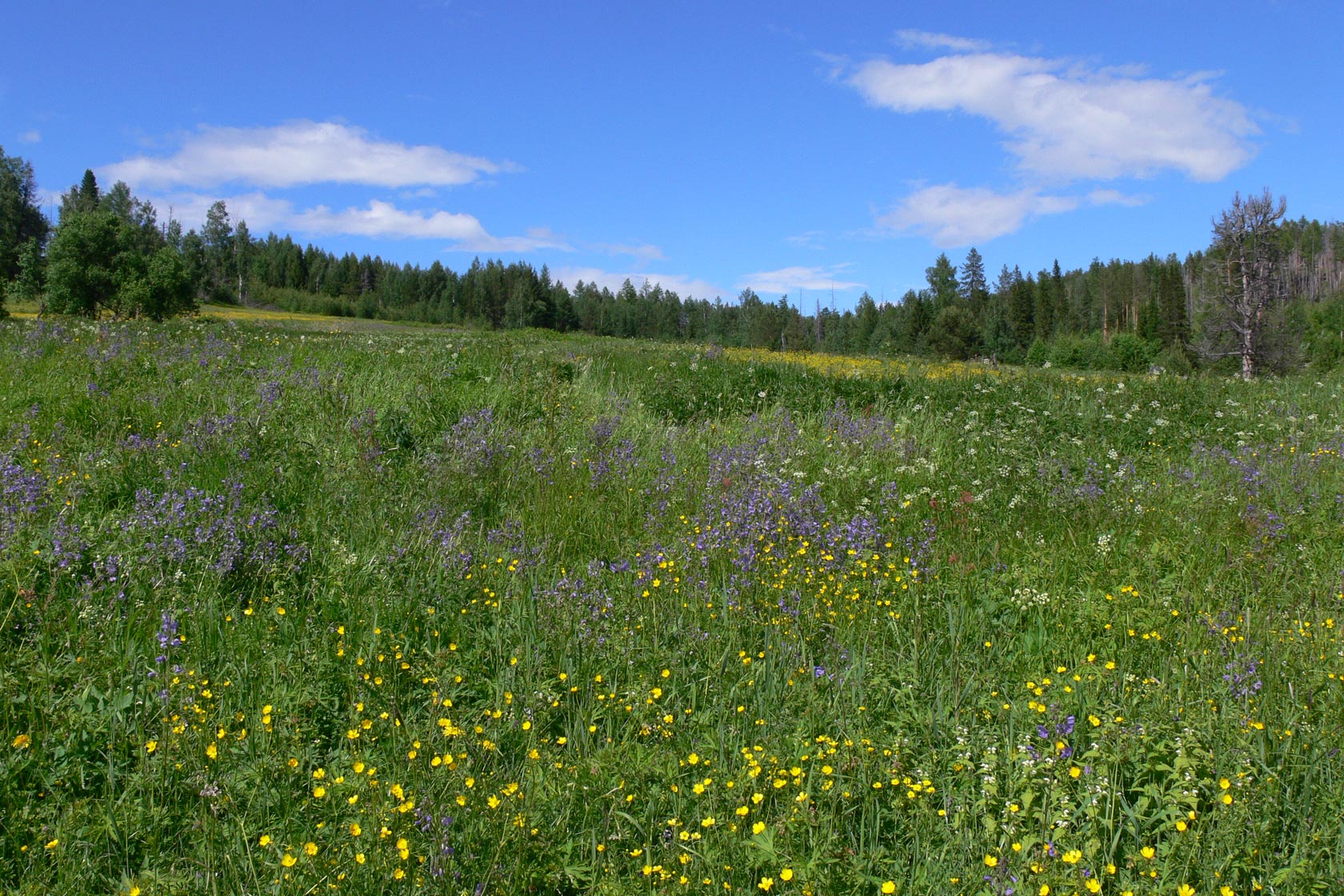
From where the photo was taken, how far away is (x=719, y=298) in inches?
5379

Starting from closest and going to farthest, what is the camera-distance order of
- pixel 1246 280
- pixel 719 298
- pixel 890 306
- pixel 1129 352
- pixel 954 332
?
pixel 1246 280, pixel 954 332, pixel 1129 352, pixel 890 306, pixel 719 298

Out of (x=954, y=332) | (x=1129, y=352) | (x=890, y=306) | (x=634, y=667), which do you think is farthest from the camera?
(x=890, y=306)

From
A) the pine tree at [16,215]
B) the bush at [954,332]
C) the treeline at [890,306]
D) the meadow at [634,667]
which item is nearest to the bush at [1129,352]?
the treeline at [890,306]

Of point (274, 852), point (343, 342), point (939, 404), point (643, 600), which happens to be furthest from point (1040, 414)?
point (343, 342)

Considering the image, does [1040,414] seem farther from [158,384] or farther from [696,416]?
[158,384]

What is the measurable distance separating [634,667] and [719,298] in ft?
448

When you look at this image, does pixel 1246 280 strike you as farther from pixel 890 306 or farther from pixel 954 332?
pixel 890 306

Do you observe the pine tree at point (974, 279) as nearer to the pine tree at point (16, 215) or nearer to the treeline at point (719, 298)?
the treeline at point (719, 298)

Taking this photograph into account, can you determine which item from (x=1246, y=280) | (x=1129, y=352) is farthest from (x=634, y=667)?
(x=1129, y=352)

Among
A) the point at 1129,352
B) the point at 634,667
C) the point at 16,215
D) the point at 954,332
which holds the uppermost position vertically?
the point at 16,215

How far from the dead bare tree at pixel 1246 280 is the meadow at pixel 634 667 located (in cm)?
3947

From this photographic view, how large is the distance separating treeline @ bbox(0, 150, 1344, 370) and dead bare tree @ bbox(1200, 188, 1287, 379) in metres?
0.15

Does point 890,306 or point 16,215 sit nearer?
point 16,215

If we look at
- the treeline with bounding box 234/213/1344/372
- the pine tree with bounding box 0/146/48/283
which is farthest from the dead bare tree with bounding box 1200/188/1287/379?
the pine tree with bounding box 0/146/48/283
